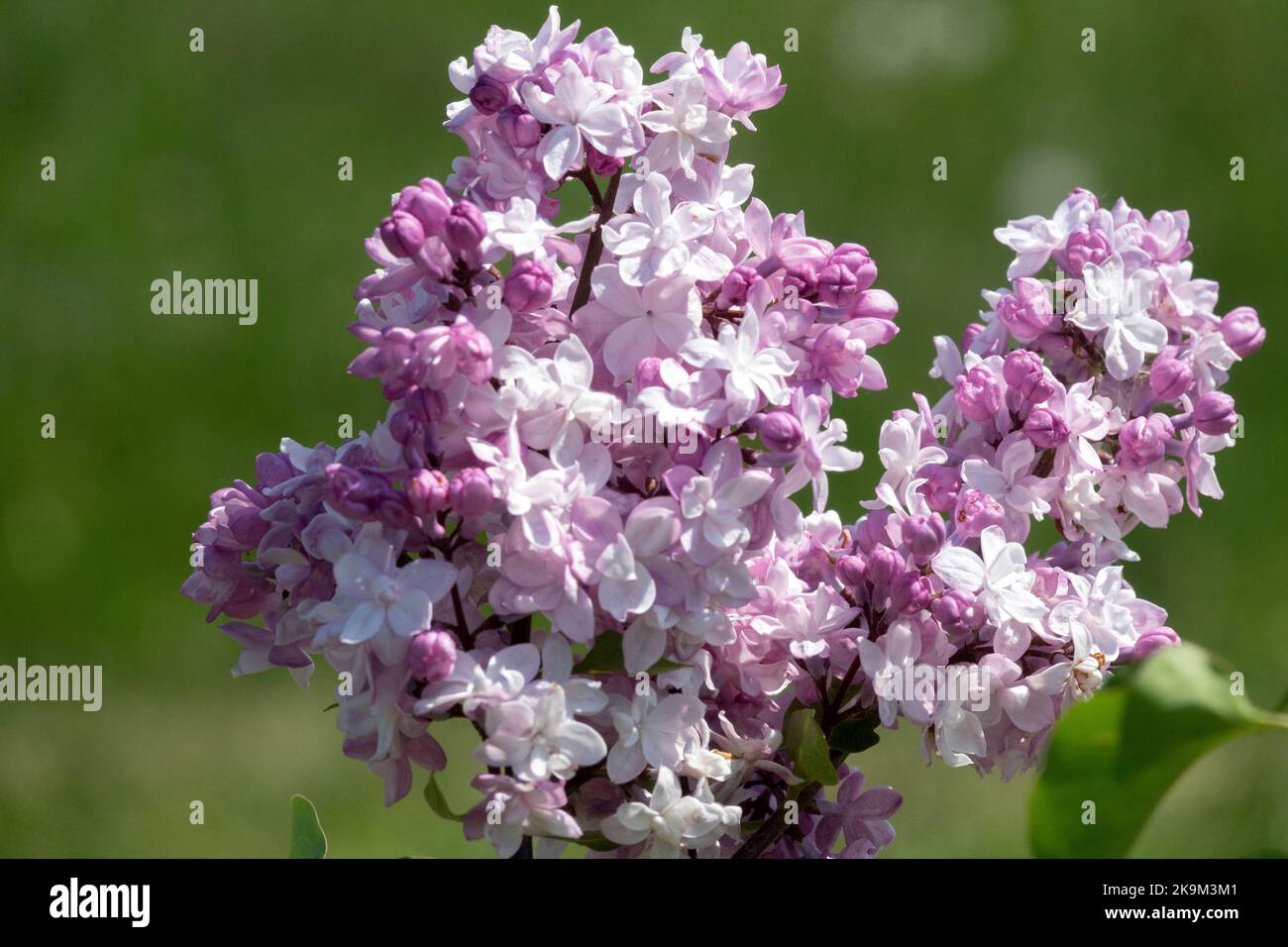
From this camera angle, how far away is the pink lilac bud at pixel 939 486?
509mm

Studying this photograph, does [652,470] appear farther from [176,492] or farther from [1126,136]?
[1126,136]

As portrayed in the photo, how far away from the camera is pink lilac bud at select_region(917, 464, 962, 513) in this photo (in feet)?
1.67

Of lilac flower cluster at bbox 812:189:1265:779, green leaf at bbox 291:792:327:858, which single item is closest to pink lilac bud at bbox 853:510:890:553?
lilac flower cluster at bbox 812:189:1265:779

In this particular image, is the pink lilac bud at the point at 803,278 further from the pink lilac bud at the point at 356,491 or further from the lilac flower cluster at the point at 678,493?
the pink lilac bud at the point at 356,491

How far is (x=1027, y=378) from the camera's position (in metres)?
0.51

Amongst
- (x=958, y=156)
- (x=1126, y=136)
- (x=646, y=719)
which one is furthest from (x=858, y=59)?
(x=646, y=719)

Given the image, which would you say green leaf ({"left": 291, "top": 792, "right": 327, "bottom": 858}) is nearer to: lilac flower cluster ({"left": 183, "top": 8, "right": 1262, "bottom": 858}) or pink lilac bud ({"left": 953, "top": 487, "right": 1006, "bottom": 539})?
lilac flower cluster ({"left": 183, "top": 8, "right": 1262, "bottom": 858})

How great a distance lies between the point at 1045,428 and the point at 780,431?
113mm

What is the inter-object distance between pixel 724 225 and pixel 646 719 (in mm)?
164

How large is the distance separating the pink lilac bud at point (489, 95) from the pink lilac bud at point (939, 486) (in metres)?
0.19

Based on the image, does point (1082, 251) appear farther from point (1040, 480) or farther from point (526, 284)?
point (526, 284)

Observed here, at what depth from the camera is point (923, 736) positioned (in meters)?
0.49

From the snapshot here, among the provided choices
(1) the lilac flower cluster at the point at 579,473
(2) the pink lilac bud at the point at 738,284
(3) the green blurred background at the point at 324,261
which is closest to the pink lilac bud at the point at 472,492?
(1) the lilac flower cluster at the point at 579,473

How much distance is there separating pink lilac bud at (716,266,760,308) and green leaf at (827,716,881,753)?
0.15m
